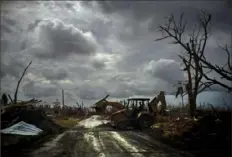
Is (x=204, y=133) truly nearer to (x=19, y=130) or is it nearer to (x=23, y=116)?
(x=19, y=130)

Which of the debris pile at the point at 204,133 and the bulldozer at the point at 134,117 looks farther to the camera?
the bulldozer at the point at 134,117

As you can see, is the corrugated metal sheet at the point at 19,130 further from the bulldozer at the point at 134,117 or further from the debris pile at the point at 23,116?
the bulldozer at the point at 134,117

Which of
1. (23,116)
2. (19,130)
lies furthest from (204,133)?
(23,116)

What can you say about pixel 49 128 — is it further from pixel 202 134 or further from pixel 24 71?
pixel 202 134

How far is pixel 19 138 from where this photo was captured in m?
14.5

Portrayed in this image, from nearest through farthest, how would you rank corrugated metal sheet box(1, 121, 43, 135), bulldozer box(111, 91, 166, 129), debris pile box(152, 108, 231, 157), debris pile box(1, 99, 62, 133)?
debris pile box(152, 108, 231, 157)
corrugated metal sheet box(1, 121, 43, 135)
debris pile box(1, 99, 62, 133)
bulldozer box(111, 91, 166, 129)

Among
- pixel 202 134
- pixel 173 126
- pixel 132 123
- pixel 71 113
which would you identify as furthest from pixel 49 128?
pixel 71 113

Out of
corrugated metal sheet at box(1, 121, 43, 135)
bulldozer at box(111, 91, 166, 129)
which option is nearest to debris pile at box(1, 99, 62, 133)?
corrugated metal sheet at box(1, 121, 43, 135)

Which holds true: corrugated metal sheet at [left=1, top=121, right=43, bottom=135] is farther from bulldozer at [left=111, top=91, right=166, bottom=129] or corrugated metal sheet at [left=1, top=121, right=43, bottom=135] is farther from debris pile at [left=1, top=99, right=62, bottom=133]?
bulldozer at [left=111, top=91, right=166, bottom=129]

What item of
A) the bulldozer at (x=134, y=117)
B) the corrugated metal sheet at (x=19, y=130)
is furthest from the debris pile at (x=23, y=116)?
the bulldozer at (x=134, y=117)

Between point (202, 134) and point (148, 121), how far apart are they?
9737 millimetres

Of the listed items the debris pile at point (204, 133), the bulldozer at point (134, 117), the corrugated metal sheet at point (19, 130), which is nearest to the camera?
the debris pile at point (204, 133)

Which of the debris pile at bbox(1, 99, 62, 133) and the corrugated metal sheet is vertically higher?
the debris pile at bbox(1, 99, 62, 133)

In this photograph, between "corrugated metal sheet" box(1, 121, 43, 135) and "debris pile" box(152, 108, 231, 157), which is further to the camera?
"corrugated metal sheet" box(1, 121, 43, 135)
